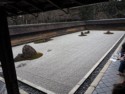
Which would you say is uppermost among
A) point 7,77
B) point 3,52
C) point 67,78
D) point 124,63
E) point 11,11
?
point 11,11

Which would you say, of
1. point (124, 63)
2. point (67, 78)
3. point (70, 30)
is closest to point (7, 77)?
point (67, 78)

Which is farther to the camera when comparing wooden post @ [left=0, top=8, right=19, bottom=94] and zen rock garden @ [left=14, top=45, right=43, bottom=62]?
zen rock garden @ [left=14, top=45, right=43, bottom=62]

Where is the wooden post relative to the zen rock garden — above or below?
above

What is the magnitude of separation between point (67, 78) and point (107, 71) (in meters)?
1.62

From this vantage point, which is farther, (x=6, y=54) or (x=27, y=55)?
(x=27, y=55)

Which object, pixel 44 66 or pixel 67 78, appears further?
pixel 44 66

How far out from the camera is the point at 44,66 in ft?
25.6

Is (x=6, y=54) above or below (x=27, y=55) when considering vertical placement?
above

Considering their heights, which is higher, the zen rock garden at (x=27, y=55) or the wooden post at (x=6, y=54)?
the wooden post at (x=6, y=54)

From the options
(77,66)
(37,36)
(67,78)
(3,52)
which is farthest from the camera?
(37,36)

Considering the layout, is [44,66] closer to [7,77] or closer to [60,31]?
[7,77]

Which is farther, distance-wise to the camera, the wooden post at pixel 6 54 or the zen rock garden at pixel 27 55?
the zen rock garden at pixel 27 55

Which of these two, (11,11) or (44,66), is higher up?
(11,11)

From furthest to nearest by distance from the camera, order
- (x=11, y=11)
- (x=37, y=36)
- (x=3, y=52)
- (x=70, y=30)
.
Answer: (x=70, y=30) → (x=37, y=36) → (x=11, y=11) → (x=3, y=52)
